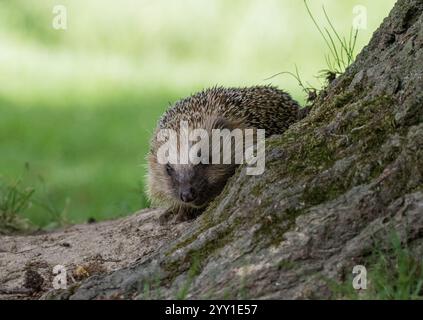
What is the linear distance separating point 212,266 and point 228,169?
184 cm

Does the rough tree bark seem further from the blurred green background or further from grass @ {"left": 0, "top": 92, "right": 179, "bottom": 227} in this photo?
the blurred green background

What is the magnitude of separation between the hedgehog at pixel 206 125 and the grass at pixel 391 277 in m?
2.18

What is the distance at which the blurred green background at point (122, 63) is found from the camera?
488 inches

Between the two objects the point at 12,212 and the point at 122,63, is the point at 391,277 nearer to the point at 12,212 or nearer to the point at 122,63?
the point at 12,212

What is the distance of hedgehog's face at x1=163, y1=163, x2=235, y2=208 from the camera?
6.49 m

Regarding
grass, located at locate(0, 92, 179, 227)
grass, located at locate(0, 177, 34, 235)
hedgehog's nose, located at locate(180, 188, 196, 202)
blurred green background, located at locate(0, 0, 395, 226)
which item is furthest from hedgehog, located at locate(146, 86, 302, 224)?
blurred green background, located at locate(0, 0, 395, 226)

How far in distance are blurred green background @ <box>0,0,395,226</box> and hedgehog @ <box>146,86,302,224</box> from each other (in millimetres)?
4279

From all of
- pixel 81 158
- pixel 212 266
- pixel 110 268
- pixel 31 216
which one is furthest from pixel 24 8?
pixel 212 266

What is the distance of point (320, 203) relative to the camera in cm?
481

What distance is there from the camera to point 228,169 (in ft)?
21.5

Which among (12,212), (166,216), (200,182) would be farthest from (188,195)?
(12,212)

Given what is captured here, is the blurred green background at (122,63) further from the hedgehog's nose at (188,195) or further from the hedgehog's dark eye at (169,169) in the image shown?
the hedgehog's nose at (188,195)

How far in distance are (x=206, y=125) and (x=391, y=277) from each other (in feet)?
8.87

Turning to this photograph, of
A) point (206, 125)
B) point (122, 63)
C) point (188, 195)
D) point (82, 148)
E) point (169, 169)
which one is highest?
point (122, 63)
